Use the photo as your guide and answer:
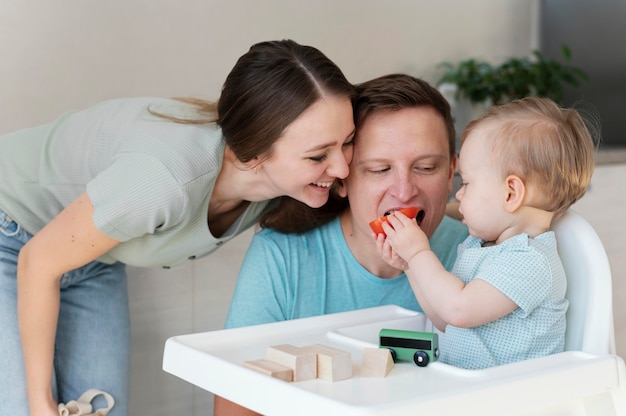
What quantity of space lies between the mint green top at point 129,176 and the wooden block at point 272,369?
46cm

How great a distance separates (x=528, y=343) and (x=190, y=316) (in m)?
1.27

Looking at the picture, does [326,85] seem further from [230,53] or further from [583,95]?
[583,95]

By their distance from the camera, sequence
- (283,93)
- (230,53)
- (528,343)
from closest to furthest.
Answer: (528,343) < (283,93) < (230,53)

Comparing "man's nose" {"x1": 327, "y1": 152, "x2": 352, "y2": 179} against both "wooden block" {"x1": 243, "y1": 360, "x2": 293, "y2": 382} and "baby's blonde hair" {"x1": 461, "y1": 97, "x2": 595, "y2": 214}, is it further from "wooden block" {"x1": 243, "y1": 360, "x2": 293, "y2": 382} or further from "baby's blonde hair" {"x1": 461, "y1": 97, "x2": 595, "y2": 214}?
"wooden block" {"x1": 243, "y1": 360, "x2": 293, "y2": 382}

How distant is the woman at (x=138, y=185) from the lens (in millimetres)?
1354

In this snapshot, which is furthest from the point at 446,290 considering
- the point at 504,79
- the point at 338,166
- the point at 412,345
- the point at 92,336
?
the point at 504,79

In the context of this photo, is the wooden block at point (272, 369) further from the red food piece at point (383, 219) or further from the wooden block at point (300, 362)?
the red food piece at point (383, 219)

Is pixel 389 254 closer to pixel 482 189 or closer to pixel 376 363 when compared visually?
pixel 482 189

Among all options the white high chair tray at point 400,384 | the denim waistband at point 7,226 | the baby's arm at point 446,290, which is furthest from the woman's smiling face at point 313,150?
the denim waistband at point 7,226

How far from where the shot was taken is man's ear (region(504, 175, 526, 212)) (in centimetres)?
115

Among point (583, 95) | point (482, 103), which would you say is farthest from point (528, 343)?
point (583, 95)

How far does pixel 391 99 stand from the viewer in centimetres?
145

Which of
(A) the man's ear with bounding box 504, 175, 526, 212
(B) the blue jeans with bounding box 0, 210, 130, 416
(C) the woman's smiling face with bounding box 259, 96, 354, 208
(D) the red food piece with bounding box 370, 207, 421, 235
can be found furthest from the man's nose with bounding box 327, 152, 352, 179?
(B) the blue jeans with bounding box 0, 210, 130, 416

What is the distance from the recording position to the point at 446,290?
1.10 meters
